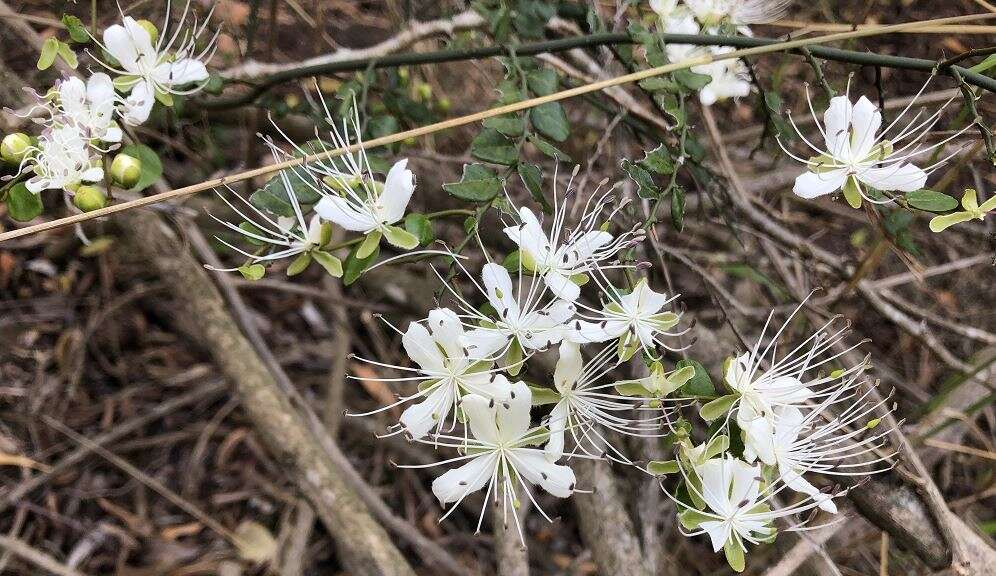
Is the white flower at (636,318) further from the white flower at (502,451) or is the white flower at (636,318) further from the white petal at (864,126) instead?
the white petal at (864,126)

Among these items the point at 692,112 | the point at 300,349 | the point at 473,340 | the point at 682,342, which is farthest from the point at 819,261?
the point at 300,349

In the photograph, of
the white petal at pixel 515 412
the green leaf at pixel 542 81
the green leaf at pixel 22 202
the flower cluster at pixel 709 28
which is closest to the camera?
the white petal at pixel 515 412

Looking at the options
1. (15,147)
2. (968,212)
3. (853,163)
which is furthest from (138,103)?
(968,212)

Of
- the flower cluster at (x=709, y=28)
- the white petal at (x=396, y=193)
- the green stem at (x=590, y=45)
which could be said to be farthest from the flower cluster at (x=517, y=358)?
the flower cluster at (x=709, y=28)

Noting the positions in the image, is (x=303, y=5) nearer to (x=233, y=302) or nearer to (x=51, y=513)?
(x=233, y=302)

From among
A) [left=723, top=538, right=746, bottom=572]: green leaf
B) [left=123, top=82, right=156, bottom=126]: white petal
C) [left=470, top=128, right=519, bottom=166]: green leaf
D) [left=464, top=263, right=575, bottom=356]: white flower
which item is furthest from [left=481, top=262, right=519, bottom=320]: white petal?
[left=123, top=82, right=156, bottom=126]: white petal

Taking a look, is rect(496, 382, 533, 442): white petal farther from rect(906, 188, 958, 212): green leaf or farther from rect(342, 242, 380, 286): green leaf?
rect(906, 188, 958, 212): green leaf
